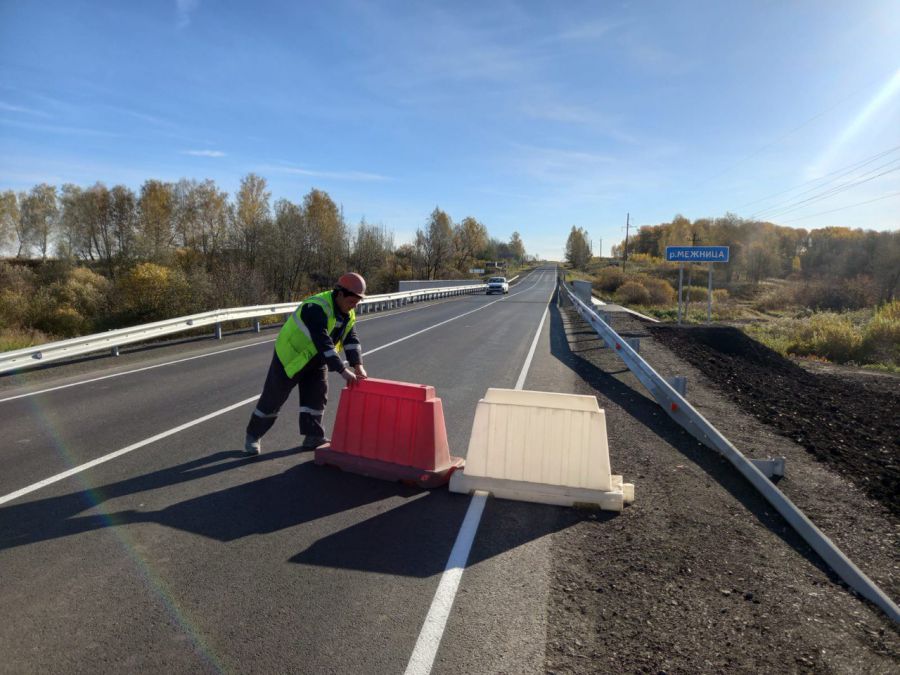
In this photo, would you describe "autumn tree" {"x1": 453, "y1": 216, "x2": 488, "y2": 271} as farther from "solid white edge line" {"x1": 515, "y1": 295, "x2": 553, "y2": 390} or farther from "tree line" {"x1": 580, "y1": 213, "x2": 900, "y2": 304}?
Result: "solid white edge line" {"x1": 515, "y1": 295, "x2": 553, "y2": 390}

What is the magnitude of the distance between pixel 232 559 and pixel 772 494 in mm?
4021

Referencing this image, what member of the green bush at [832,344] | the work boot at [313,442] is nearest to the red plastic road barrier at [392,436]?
the work boot at [313,442]

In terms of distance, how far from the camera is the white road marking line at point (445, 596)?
8.73ft

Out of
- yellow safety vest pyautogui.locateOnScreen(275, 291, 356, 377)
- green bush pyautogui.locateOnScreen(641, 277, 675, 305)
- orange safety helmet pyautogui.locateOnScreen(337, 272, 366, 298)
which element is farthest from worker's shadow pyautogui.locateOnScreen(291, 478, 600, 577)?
green bush pyautogui.locateOnScreen(641, 277, 675, 305)

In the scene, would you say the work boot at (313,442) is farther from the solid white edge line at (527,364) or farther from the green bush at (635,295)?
the green bush at (635,295)

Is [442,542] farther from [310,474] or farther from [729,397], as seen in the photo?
[729,397]

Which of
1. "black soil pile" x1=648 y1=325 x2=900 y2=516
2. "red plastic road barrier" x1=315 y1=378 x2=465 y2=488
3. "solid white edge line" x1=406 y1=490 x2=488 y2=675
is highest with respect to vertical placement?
"red plastic road barrier" x1=315 y1=378 x2=465 y2=488

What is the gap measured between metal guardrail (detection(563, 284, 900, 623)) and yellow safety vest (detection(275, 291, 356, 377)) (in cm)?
395

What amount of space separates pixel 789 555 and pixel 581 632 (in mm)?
1801

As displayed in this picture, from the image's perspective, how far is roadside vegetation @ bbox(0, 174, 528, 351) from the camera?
33.3 m

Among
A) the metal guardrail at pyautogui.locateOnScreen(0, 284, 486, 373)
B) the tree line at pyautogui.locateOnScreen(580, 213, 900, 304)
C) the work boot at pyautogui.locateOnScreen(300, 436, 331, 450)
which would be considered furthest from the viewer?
the tree line at pyautogui.locateOnScreen(580, 213, 900, 304)

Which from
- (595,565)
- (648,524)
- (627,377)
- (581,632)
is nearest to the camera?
(581,632)

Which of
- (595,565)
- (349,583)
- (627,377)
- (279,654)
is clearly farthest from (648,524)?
(627,377)

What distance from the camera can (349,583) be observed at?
335cm
